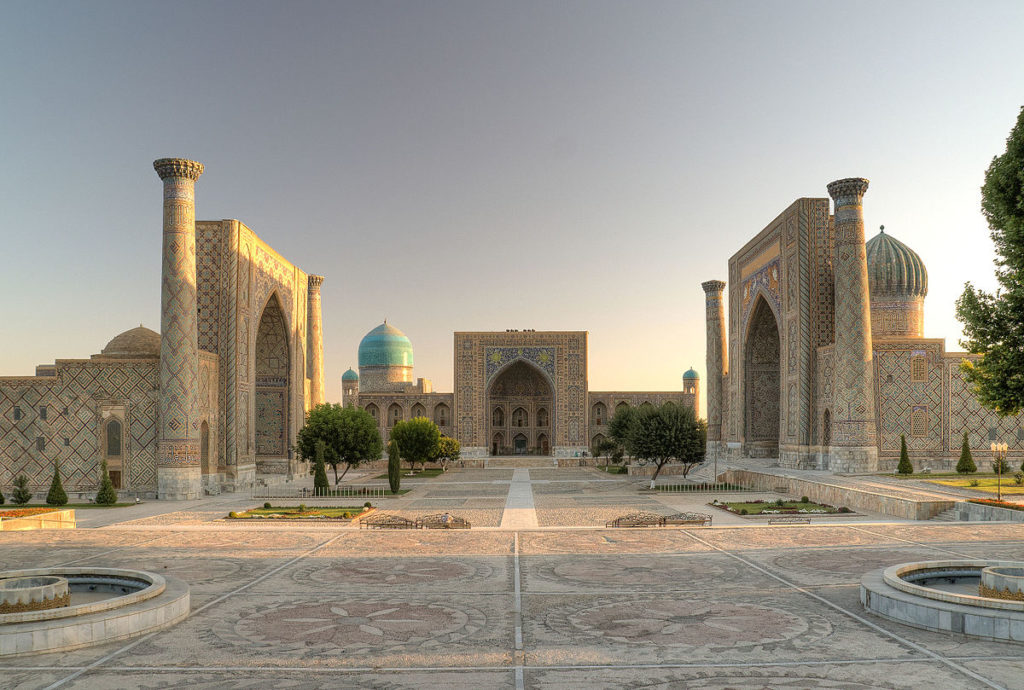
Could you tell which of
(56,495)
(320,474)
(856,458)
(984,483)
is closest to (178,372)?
(56,495)

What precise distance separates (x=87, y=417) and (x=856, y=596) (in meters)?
21.4

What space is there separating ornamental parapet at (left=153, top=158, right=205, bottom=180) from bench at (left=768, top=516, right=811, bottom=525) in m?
18.8

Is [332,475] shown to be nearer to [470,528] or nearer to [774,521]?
[470,528]

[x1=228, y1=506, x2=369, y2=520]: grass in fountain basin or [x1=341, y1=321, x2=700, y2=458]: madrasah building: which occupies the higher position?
[x1=341, y1=321, x2=700, y2=458]: madrasah building

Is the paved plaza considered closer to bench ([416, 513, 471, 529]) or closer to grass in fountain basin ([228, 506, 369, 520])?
bench ([416, 513, 471, 529])

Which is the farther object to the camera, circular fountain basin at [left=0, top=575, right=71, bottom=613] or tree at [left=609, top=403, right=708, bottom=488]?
tree at [left=609, top=403, right=708, bottom=488]

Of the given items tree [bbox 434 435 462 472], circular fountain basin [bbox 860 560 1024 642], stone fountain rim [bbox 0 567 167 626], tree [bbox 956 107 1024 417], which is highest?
tree [bbox 956 107 1024 417]

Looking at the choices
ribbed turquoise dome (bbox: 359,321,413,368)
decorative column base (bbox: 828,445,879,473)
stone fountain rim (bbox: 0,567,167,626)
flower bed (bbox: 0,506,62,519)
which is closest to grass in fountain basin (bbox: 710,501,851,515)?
decorative column base (bbox: 828,445,879,473)

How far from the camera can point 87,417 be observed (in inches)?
914

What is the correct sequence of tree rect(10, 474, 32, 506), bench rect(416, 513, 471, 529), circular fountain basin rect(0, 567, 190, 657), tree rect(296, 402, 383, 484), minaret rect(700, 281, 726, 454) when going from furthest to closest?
minaret rect(700, 281, 726, 454) < tree rect(296, 402, 383, 484) < tree rect(10, 474, 32, 506) < bench rect(416, 513, 471, 529) < circular fountain basin rect(0, 567, 190, 657)

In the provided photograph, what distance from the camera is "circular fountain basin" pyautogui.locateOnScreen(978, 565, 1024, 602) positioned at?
8375mm

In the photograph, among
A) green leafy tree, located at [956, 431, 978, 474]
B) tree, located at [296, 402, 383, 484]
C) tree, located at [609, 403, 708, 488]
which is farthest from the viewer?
tree, located at [609, 403, 708, 488]

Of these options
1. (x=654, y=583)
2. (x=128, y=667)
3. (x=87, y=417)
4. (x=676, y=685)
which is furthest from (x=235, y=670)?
(x=87, y=417)

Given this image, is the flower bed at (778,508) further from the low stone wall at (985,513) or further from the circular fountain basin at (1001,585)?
the circular fountain basin at (1001,585)
